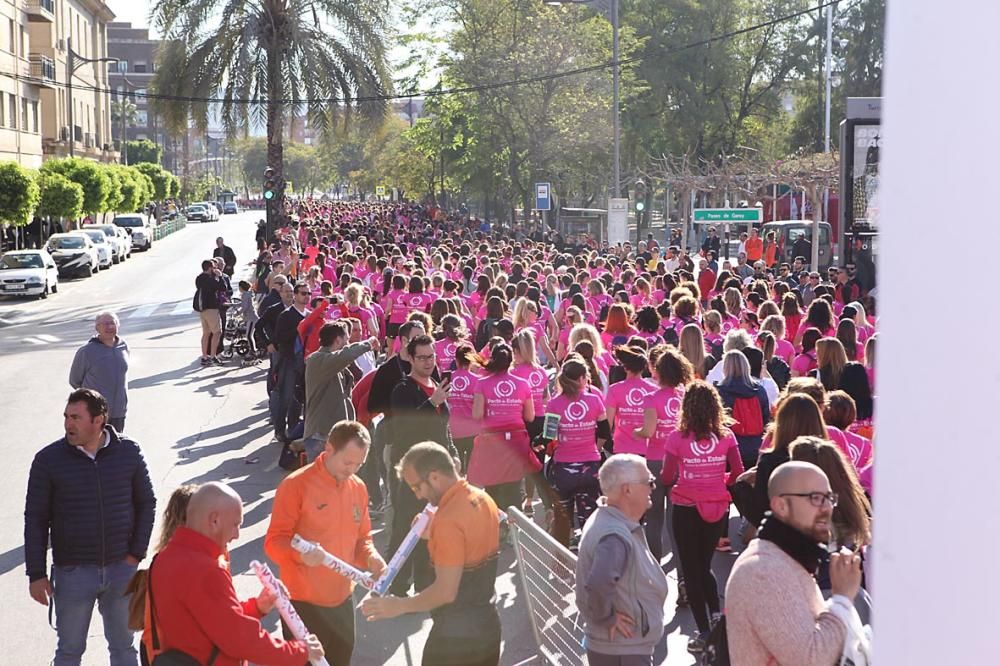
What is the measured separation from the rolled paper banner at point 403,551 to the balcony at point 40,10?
60900mm

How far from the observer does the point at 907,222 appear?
1142 mm

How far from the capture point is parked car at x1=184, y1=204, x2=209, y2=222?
9219cm

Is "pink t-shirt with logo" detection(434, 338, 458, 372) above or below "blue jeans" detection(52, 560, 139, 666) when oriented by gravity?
above

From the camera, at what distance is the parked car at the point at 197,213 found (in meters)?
92.2

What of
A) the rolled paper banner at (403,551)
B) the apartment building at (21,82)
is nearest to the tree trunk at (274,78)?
the apartment building at (21,82)

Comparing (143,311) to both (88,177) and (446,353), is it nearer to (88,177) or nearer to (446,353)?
(446,353)

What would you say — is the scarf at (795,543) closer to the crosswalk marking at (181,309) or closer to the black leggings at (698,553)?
the black leggings at (698,553)

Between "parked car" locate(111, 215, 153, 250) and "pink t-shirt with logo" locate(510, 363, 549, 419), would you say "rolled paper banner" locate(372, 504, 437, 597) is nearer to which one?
"pink t-shirt with logo" locate(510, 363, 549, 419)

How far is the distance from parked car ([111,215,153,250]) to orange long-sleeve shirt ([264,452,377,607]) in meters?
51.1

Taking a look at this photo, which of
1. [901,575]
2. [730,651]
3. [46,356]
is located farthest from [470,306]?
[901,575]

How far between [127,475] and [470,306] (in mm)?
9828

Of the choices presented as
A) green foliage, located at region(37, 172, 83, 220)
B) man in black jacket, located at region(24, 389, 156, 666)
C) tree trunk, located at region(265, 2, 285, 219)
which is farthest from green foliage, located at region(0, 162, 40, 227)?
man in black jacket, located at region(24, 389, 156, 666)

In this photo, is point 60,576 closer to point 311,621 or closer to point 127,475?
point 127,475

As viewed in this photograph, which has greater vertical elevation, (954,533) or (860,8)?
(860,8)
